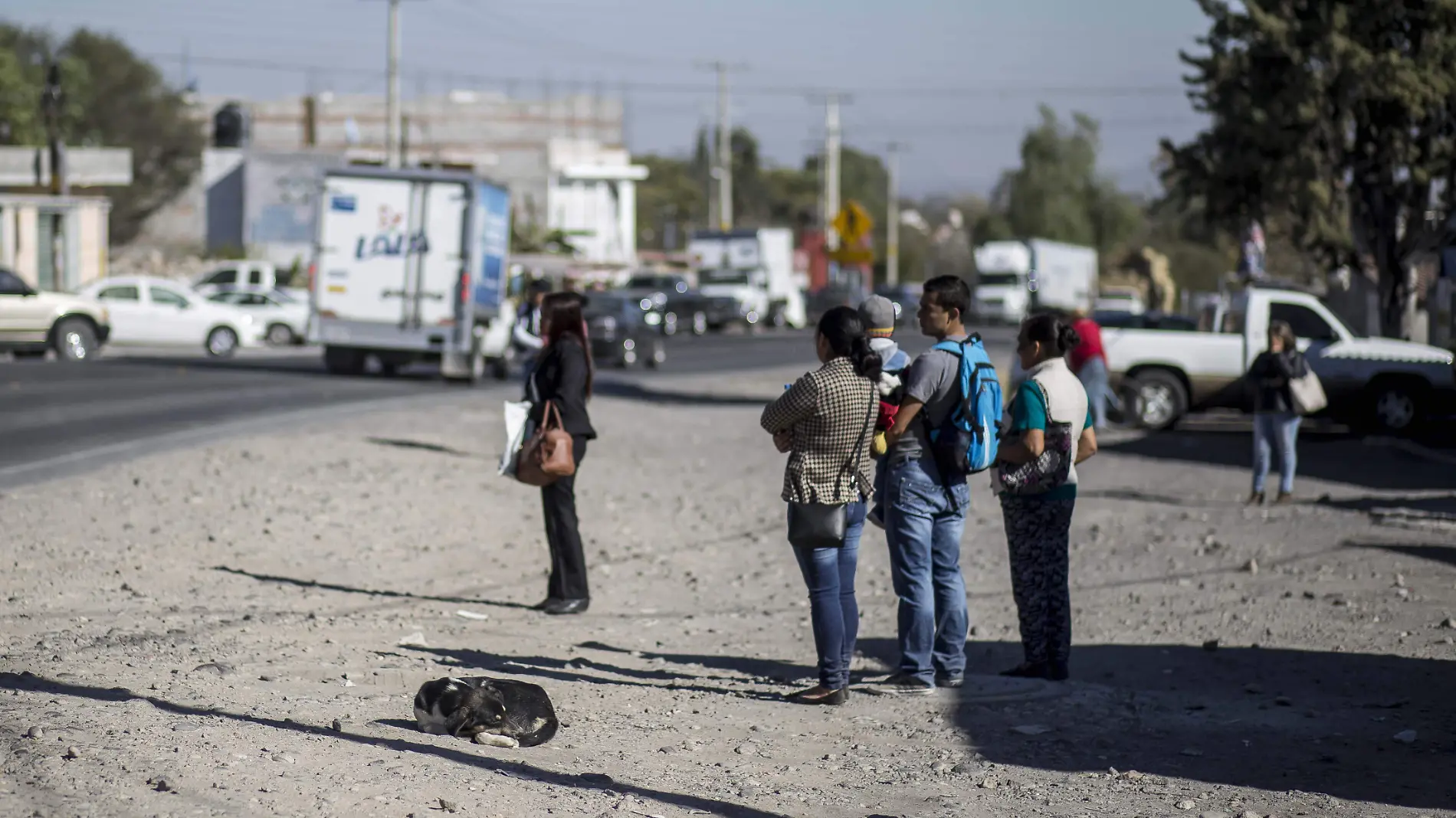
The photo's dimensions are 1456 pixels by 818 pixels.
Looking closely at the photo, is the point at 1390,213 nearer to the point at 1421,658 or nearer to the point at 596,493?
the point at 596,493

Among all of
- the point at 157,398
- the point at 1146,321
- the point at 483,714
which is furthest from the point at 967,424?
the point at 157,398

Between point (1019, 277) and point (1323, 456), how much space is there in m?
51.4

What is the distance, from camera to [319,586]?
11039 mm

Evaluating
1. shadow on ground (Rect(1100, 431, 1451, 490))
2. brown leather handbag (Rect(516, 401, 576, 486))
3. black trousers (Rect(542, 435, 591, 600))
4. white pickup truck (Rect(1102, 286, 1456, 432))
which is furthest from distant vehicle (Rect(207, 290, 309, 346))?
brown leather handbag (Rect(516, 401, 576, 486))

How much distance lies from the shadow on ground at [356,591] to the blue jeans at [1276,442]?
24.8ft

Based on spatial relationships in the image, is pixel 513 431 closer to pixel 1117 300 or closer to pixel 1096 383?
pixel 1096 383

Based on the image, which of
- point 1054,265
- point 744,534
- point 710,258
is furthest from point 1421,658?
point 1054,265

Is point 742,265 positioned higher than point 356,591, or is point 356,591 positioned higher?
point 742,265

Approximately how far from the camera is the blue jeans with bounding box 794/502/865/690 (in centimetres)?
786

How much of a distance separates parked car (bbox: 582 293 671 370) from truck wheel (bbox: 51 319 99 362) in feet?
30.0

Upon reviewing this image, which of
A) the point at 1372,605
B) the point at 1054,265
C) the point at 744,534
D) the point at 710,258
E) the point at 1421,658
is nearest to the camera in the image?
the point at 1421,658

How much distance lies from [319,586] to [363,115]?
110 meters

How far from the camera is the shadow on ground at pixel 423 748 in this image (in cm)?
626

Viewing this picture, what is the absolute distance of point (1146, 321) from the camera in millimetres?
25031
